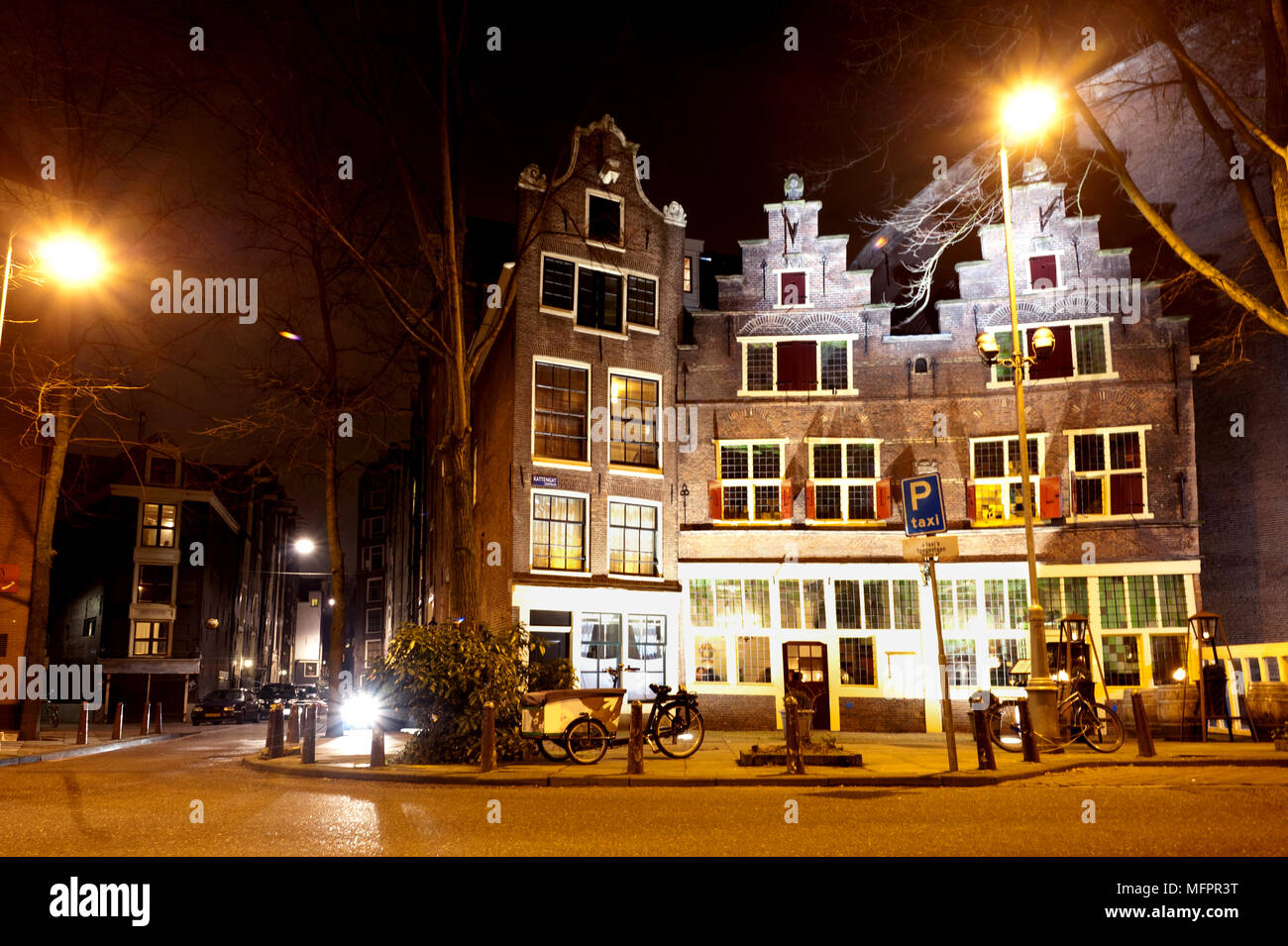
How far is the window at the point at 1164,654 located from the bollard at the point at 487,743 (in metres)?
17.1

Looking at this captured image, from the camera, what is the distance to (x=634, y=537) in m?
24.0

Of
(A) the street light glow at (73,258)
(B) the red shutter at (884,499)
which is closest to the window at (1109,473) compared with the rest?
(B) the red shutter at (884,499)

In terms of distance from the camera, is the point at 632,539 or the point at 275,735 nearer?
the point at 275,735

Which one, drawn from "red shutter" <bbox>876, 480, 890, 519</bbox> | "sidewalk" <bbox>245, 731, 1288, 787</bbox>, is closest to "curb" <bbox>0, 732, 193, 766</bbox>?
"sidewalk" <bbox>245, 731, 1288, 787</bbox>

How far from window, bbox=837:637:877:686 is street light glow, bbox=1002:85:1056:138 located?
13.2m

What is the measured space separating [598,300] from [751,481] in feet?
20.3

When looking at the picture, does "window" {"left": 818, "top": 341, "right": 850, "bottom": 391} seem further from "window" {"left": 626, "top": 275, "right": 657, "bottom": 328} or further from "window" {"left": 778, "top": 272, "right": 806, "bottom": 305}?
"window" {"left": 626, "top": 275, "right": 657, "bottom": 328}

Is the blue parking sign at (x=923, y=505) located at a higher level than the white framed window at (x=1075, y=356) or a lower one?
lower

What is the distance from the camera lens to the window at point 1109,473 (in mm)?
23531

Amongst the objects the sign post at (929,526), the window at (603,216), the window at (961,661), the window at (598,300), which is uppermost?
the window at (603,216)

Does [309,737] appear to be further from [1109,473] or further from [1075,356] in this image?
[1075,356]

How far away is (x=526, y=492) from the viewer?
2266cm

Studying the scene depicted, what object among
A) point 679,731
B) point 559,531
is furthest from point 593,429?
point 679,731

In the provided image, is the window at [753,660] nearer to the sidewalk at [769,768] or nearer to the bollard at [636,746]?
the sidewalk at [769,768]
